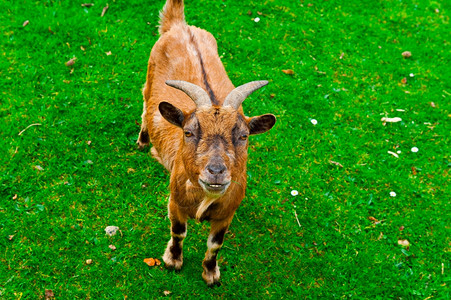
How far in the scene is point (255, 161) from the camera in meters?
6.25

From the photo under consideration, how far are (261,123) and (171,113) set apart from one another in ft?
2.99

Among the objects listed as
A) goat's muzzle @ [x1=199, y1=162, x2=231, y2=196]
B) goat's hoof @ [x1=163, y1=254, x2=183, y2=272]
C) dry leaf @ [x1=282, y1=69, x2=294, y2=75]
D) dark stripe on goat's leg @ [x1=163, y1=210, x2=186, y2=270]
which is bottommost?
goat's hoof @ [x1=163, y1=254, x2=183, y2=272]

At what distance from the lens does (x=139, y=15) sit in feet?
25.7

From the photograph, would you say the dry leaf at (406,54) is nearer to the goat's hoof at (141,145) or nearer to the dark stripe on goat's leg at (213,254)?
the goat's hoof at (141,145)

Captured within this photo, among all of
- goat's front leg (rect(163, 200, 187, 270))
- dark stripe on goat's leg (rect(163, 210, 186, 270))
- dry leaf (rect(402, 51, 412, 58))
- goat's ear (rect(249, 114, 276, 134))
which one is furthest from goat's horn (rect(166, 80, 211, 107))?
dry leaf (rect(402, 51, 412, 58))

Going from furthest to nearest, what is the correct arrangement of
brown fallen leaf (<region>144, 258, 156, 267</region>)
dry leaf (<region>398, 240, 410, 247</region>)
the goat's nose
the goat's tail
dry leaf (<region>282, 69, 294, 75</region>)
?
dry leaf (<region>282, 69, 294, 75</region>)
the goat's tail
dry leaf (<region>398, 240, 410, 247</region>)
brown fallen leaf (<region>144, 258, 156, 267</region>)
the goat's nose

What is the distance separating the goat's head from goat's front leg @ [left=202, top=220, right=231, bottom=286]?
0.84 meters

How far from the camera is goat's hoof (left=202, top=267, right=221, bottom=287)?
479 centimetres

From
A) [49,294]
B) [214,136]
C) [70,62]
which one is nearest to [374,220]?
[214,136]

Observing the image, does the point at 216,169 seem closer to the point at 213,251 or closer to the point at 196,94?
the point at 196,94

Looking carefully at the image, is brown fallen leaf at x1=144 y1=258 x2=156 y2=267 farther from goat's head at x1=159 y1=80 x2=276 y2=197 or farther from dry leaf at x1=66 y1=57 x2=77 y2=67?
dry leaf at x1=66 y1=57 x2=77 y2=67

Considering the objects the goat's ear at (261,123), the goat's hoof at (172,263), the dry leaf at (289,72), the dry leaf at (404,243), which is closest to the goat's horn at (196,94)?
the goat's ear at (261,123)

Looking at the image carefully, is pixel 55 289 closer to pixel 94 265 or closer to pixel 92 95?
pixel 94 265

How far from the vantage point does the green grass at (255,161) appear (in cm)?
496
